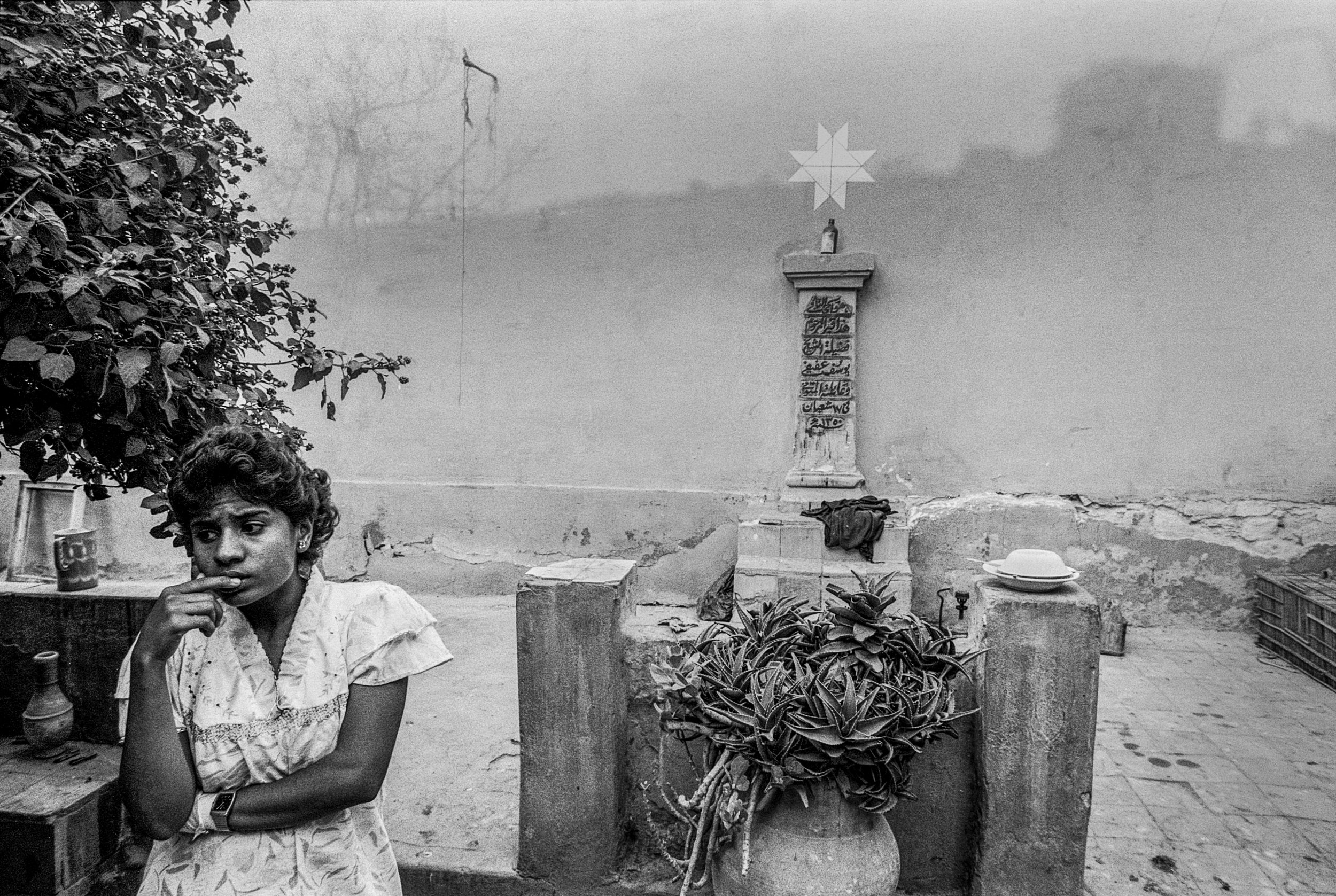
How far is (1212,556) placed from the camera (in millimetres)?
5730

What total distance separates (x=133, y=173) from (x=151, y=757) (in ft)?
4.09


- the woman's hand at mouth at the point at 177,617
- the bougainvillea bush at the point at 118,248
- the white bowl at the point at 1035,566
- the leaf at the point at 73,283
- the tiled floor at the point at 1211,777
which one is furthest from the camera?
the tiled floor at the point at 1211,777

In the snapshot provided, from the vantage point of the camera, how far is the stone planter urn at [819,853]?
71.7 inches

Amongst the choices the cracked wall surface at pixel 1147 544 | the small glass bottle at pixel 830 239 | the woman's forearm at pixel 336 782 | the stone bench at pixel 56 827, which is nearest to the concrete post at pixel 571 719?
the woman's forearm at pixel 336 782

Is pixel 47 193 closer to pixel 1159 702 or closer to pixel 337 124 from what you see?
pixel 1159 702

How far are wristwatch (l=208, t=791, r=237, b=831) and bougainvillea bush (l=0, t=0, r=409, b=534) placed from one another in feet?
2.76

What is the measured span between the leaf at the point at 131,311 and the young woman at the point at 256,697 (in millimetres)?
521

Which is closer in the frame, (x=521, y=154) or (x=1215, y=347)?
(x=1215, y=347)

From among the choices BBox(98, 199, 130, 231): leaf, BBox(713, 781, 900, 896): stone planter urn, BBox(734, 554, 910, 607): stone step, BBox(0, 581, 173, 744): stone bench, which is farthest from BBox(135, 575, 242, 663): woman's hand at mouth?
BBox(734, 554, 910, 607): stone step

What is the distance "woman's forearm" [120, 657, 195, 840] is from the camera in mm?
1264

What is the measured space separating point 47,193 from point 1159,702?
532cm

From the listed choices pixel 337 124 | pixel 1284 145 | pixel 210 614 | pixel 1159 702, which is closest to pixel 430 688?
pixel 210 614

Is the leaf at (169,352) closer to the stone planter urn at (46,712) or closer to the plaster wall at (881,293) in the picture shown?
the stone planter urn at (46,712)

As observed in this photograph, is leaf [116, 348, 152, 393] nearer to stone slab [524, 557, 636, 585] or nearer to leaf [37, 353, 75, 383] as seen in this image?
leaf [37, 353, 75, 383]
